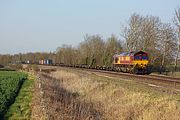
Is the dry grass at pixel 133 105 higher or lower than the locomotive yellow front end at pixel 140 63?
lower

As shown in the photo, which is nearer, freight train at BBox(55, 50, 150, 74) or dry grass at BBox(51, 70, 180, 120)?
dry grass at BBox(51, 70, 180, 120)

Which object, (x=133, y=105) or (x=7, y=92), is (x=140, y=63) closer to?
(x=7, y=92)

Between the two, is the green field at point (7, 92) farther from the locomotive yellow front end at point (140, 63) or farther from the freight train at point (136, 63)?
the locomotive yellow front end at point (140, 63)

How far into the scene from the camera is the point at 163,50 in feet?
194

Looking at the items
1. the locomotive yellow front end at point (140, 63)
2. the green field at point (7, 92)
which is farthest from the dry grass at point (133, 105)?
the locomotive yellow front end at point (140, 63)

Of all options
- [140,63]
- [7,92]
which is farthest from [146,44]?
[7,92]

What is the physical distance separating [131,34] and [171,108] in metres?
55.8

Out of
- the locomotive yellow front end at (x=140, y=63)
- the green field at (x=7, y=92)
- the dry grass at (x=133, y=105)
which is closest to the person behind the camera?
the dry grass at (x=133, y=105)

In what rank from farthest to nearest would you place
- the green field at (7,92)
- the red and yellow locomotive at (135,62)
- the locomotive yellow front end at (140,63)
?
the red and yellow locomotive at (135,62) → the locomotive yellow front end at (140,63) → the green field at (7,92)

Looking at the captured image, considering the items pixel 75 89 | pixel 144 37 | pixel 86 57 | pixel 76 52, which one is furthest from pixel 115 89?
pixel 76 52

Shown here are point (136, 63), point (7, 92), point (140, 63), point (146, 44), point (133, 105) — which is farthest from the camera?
point (146, 44)

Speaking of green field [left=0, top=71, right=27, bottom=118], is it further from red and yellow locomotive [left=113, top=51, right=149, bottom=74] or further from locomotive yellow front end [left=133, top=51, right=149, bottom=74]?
locomotive yellow front end [left=133, top=51, right=149, bottom=74]

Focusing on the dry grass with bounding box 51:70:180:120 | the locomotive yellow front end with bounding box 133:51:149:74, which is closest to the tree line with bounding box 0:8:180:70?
the locomotive yellow front end with bounding box 133:51:149:74

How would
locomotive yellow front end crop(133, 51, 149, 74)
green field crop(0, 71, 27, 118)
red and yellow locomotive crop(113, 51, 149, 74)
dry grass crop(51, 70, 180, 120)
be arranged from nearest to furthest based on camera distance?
dry grass crop(51, 70, 180, 120), green field crop(0, 71, 27, 118), locomotive yellow front end crop(133, 51, 149, 74), red and yellow locomotive crop(113, 51, 149, 74)
